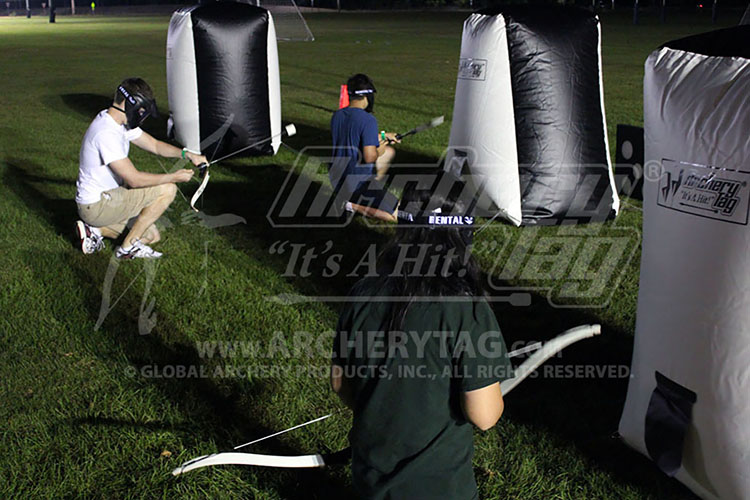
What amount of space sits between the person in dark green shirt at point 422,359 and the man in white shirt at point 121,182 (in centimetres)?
402

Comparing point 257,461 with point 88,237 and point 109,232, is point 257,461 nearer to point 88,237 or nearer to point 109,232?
point 88,237

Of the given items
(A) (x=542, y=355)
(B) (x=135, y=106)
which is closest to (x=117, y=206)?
(B) (x=135, y=106)

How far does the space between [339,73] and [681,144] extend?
17.9 metres

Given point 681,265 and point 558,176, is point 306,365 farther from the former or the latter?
point 558,176

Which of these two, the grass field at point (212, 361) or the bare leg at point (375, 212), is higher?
the bare leg at point (375, 212)

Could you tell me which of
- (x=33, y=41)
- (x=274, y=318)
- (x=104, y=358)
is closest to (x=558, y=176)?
(x=274, y=318)

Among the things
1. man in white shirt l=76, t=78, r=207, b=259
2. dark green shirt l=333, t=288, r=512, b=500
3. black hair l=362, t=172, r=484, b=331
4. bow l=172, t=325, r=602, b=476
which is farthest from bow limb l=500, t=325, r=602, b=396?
man in white shirt l=76, t=78, r=207, b=259

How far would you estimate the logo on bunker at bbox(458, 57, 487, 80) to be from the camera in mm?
7170

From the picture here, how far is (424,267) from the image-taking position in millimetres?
2256

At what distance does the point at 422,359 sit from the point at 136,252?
14.8 feet

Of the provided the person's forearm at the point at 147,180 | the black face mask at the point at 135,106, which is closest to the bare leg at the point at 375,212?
the person's forearm at the point at 147,180

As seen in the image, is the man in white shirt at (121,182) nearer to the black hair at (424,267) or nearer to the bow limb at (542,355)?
the bow limb at (542,355)

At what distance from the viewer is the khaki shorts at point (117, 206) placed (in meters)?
6.24

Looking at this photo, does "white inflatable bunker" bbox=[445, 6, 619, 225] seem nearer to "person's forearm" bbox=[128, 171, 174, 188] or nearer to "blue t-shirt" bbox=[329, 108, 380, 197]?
"blue t-shirt" bbox=[329, 108, 380, 197]
